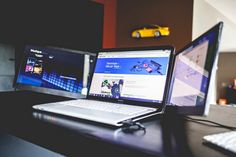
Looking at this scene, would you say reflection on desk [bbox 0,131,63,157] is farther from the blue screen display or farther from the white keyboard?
the white keyboard

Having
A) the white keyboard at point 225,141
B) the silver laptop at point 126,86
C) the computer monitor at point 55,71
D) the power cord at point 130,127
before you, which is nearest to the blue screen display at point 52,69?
the computer monitor at point 55,71

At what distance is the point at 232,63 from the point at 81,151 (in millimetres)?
10531

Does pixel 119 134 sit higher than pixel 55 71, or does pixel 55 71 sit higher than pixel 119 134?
pixel 55 71

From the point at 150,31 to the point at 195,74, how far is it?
9.38 ft

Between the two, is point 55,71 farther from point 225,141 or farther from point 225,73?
point 225,73

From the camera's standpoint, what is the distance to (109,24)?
3830 millimetres

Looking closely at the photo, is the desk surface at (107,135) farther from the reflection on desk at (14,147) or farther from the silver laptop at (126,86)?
the reflection on desk at (14,147)

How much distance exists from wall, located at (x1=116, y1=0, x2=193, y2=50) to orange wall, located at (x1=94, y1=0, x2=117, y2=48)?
0.30ft

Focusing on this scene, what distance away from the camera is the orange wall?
372 cm

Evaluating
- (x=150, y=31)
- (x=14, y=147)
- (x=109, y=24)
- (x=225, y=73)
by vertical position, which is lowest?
(x=14, y=147)

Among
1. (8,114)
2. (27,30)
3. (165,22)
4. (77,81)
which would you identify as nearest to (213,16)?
(165,22)

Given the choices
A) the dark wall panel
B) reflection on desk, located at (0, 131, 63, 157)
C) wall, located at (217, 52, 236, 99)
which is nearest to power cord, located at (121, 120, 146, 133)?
reflection on desk, located at (0, 131, 63, 157)

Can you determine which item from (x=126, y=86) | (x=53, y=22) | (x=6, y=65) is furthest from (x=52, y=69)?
(x=53, y=22)

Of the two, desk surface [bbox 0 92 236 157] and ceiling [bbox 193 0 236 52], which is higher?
ceiling [bbox 193 0 236 52]
